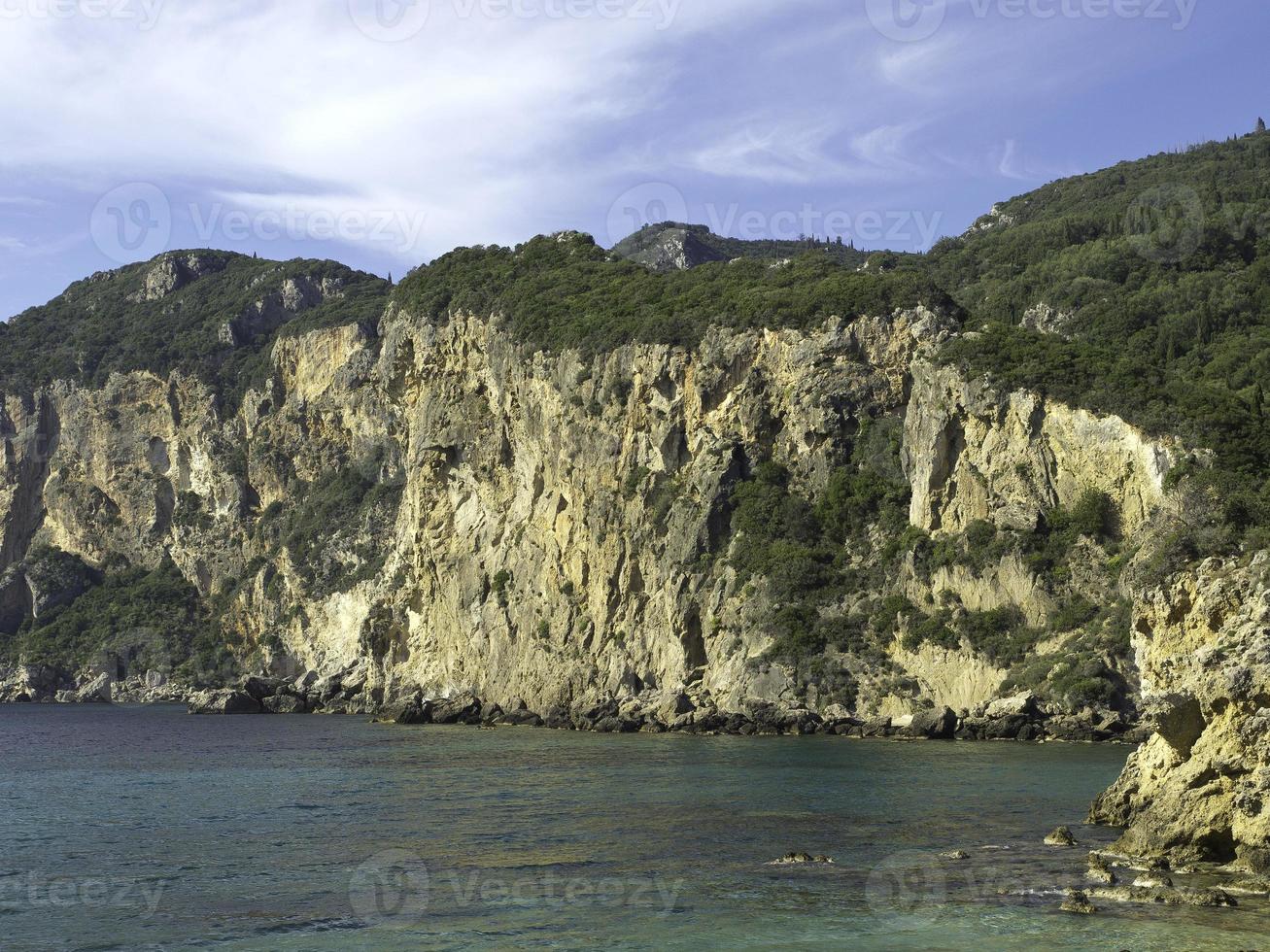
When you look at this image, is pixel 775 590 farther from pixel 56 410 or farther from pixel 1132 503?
pixel 56 410

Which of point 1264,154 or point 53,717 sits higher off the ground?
point 1264,154

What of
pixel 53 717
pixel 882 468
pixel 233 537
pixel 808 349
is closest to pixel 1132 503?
pixel 882 468

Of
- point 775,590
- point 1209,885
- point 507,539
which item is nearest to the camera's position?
point 1209,885

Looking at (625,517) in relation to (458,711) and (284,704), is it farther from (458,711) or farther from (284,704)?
(284,704)

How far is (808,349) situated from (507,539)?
24.3 metres

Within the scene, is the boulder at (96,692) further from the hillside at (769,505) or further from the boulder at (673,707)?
the boulder at (673,707)

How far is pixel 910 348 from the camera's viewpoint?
7088 centimetres

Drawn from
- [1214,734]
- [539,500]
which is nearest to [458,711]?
[539,500]
